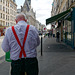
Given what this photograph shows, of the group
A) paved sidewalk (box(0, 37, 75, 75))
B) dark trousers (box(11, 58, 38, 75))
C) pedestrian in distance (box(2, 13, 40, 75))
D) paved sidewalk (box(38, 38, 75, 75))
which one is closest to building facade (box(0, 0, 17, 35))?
paved sidewalk (box(38, 38, 75, 75))

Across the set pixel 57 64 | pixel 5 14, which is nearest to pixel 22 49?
pixel 57 64

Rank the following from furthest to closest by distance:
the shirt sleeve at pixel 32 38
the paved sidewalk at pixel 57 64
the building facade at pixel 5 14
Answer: the building facade at pixel 5 14
the paved sidewalk at pixel 57 64
the shirt sleeve at pixel 32 38

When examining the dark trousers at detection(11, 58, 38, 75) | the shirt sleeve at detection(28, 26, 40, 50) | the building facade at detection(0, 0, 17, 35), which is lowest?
the dark trousers at detection(11, 58, 38, 75)

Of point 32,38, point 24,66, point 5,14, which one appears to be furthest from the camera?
point 5,14

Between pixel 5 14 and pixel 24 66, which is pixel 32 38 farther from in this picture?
pixel 5 14

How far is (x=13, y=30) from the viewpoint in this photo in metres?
2.12

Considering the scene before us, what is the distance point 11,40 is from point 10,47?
16cm

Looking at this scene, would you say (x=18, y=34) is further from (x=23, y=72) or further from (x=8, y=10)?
(x=8, y=10)

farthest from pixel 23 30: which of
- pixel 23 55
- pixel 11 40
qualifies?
pixel 23 55

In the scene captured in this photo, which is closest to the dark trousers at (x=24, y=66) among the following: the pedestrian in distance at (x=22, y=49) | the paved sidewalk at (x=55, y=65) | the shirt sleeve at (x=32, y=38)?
the pedestrian in distance at (x=22, y=49)

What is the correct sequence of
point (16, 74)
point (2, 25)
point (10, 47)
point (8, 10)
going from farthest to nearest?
point (8, 10), point (2, 25), point (10, 47), point (16, 74)

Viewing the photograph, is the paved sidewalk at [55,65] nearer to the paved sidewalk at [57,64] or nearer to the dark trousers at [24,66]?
the paved sidewalk at [57,64]

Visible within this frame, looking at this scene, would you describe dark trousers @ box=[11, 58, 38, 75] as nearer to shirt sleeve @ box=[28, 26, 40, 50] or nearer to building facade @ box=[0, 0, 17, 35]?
shirt sleeve @ box=[28, 26, 40, 50]

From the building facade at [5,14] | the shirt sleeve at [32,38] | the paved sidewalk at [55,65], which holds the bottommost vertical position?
the paved sidewalk at [55,65]
